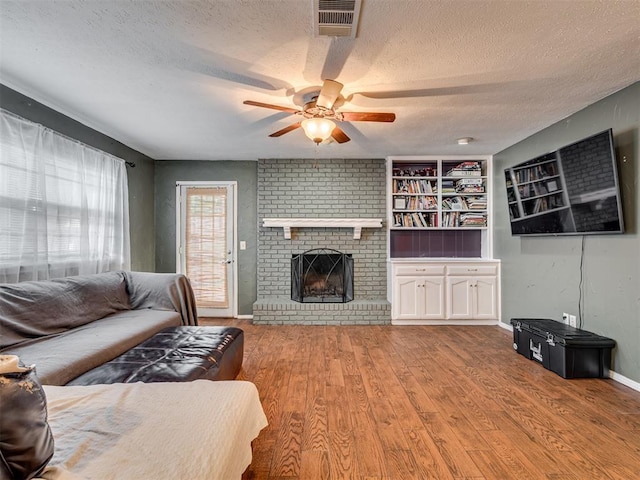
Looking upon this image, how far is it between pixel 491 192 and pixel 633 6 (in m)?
3.08

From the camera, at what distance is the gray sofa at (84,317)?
1854 millimetres

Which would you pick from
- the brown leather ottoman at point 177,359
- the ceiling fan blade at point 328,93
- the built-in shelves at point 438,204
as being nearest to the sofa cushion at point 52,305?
the brown leather ottoman at point 177,359

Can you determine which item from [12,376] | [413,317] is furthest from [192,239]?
[12,376]

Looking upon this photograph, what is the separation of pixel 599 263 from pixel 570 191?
2.22ft

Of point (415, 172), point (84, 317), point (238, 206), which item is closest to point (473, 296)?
point (415, 172)

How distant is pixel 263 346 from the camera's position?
340cm

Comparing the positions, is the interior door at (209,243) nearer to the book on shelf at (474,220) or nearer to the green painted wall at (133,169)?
the green painted wall at (133,169)

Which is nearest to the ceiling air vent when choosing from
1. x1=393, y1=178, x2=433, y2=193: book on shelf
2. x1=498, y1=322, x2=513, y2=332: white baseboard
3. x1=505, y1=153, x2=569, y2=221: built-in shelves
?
x1=505, y1=153, x2=569, y2=221: built-in shelves

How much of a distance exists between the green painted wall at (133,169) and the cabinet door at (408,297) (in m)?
3.63

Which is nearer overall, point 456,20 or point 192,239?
point 456,20

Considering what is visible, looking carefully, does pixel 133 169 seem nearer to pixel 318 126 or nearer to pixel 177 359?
pixel 318 126

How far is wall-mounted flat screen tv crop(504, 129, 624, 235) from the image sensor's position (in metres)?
2.44

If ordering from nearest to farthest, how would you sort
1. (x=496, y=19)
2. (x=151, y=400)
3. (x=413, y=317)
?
(x=151, y=400)
(x=496, y=19)
(x=413, y=317)

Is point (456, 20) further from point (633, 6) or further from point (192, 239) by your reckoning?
point (192, 239)
